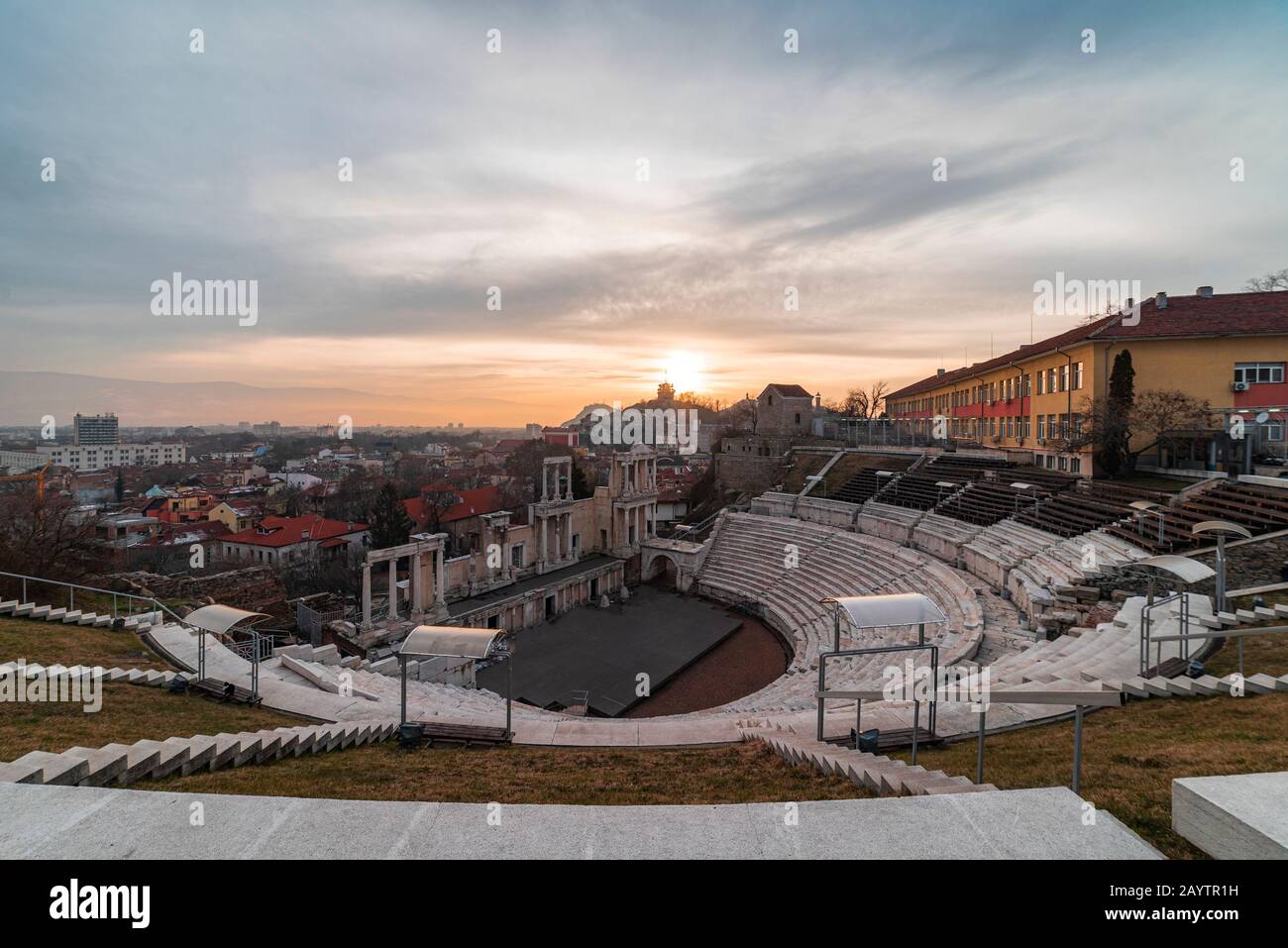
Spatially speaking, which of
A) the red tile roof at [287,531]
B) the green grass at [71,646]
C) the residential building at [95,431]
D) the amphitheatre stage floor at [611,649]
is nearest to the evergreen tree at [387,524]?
the red tile roof at [287,531]

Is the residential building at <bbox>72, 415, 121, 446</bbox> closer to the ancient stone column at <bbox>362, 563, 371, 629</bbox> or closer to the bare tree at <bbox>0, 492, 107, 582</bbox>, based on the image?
the bare tree at <bbox>0, 492, 107, 582</bbox>

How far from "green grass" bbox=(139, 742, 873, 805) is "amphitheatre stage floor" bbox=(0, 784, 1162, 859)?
2.13 m

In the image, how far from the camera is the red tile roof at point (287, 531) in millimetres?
41594

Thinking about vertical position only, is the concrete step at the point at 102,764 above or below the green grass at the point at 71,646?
above

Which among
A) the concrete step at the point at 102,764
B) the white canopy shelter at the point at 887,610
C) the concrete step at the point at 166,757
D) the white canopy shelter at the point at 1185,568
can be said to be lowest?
the concrete step at the point at 166,757

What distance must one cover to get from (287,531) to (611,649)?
30992mm

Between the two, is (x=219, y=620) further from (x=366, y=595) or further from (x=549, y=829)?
(x=366, y=595)

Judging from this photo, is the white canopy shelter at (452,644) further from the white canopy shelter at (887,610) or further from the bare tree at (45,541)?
the bare tree at (45,541)

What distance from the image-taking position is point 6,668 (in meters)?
9.66

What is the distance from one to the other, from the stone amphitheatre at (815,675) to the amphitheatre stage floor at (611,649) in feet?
1.66

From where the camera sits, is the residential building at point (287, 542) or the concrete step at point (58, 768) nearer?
the concrete step at point (58, 768)

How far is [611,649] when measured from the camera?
80.6 ft

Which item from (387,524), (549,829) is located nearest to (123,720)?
(549,829)
